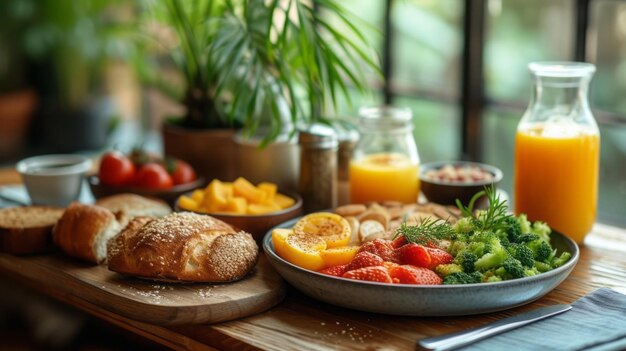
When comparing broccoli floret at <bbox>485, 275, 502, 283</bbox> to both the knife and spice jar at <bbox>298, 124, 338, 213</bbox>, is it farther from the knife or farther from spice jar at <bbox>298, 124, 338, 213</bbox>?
spice jar at <bbox>298, 124, 338, 213</bbox>

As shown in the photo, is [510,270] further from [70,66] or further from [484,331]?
[70,66]

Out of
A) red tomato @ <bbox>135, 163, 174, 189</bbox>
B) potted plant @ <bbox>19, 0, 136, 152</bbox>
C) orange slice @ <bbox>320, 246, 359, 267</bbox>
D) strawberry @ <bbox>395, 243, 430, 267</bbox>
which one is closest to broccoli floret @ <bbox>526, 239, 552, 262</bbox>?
strawberry @ <bbox>395, 243, 430, 267</bbox>

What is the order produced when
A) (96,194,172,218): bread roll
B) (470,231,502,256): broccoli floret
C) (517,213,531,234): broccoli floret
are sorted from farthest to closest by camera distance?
(96,194,172,218): bread roll, (517,213,531,234): broccoli floret, (470,231,502,256): broccoli floret

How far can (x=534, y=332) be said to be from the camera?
4.81 feet

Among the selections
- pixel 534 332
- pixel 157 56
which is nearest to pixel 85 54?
pixel 157 56

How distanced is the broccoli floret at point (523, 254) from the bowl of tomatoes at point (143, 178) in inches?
37.4

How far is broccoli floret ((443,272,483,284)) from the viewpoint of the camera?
154 centimetres

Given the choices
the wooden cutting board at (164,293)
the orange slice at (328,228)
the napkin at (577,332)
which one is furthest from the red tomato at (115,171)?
the napkin at (577,332)

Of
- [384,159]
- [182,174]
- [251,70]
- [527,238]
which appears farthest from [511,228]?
[182,174]

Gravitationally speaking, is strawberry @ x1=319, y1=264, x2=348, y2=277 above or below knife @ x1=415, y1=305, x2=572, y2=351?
above

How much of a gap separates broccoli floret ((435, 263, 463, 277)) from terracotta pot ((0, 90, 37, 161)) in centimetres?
351

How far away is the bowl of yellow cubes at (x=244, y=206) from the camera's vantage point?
194 centimetres

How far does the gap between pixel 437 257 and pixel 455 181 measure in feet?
1.73

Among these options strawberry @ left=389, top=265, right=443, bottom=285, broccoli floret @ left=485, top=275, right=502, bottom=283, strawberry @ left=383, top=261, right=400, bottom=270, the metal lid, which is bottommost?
broccoli floret @ left=485, top=275, right=502, bottom=283
